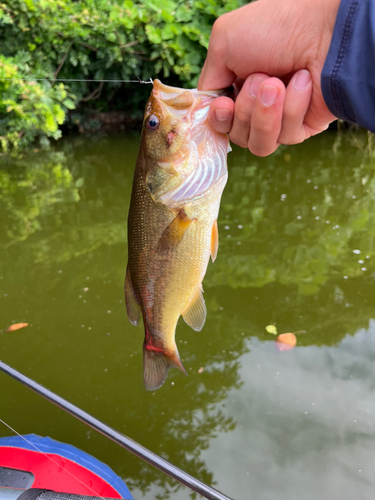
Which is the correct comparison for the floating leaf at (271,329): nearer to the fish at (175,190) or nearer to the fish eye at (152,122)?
the fish at (175,190)

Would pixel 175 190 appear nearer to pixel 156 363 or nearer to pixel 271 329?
pixel 156 363

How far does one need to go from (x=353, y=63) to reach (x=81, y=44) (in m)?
10.2

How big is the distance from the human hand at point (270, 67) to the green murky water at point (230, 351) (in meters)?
1.80

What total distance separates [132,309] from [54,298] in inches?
88.8

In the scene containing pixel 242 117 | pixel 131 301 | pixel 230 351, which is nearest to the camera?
pixel 242 117

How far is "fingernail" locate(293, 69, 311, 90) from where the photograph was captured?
3.89ft

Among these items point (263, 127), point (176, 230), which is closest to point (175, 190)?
point (176, 230)

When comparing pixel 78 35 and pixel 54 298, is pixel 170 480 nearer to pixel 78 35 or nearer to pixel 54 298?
pixel 54 298

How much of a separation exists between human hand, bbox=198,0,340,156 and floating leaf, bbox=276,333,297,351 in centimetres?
195

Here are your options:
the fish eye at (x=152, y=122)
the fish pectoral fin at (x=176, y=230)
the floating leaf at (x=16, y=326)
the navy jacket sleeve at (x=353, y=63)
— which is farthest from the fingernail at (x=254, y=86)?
the floating leaf at (x=16, y=326)

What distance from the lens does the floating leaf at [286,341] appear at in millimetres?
2951

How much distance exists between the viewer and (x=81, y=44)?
31.8ft

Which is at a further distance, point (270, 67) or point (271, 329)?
point (271, 329)

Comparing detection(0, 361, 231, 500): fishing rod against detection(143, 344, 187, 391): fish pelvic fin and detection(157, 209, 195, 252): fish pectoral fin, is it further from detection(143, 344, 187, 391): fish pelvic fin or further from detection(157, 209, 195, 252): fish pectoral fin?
detection(157, 209, 195, 252): fish pectoral fin
